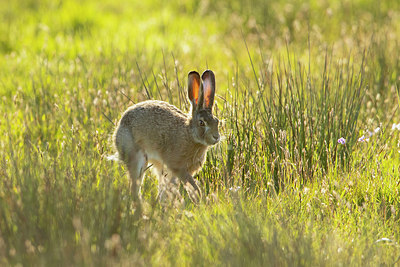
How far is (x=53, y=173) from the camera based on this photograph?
12.7ft

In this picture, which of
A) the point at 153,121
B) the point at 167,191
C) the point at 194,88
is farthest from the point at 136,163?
the point at 167,191

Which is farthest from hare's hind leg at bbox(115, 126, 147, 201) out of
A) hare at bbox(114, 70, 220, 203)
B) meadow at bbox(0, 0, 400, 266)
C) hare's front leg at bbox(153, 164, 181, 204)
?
hare's front leg at bbox(153, 164, 181, 204)

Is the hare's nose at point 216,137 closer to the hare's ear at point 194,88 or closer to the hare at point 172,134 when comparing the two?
the hare at point 172,134

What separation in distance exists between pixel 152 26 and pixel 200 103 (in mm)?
4941

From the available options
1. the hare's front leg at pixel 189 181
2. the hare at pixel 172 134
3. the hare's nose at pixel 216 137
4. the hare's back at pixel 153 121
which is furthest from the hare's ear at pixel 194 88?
the hare's front leg at pixel 189 181

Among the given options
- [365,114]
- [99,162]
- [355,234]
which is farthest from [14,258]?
[365,114]

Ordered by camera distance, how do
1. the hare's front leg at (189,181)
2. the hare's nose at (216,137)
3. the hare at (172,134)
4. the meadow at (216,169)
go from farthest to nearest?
1. the hare at (172,134)
2. the hare's nose at (216,137)
3. the hare's front leg at (189,181)
4. the meadow at (216,169)

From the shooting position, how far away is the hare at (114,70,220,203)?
496 cm

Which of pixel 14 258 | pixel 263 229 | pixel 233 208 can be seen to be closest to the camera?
pixel 14 258

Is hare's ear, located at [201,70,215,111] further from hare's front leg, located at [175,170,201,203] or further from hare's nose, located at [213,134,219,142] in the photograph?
hare's front leg, located at [175,170,201,203]

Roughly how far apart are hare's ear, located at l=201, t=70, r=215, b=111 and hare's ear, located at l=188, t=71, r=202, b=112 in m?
0.07

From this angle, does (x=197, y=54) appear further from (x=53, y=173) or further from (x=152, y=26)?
(x=53, y=173)

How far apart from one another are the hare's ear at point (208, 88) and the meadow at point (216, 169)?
0.77 ft

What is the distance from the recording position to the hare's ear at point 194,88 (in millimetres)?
4996
